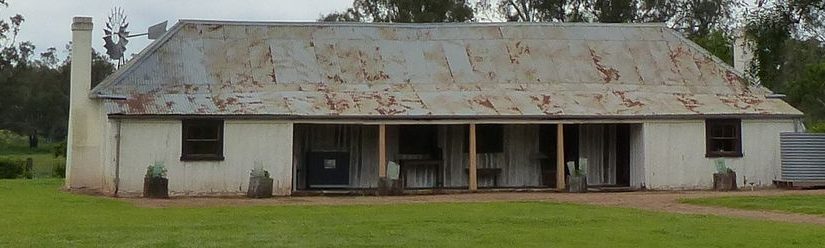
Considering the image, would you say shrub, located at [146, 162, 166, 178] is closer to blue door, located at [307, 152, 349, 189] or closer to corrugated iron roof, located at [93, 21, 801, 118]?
corrugated iron roof, located at [93, 21, 801, 118]

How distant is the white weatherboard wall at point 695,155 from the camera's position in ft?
82.4

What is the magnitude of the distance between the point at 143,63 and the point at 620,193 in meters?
10.9

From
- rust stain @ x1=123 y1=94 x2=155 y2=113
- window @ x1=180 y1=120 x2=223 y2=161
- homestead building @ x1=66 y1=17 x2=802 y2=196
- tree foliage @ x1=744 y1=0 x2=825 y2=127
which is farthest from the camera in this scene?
homestead building @ x1=66 y1=17 x2=802 y2=196

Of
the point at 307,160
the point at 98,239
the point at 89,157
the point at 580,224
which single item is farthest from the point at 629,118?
the point at 98,239

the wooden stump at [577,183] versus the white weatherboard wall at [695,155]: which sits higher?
the white weatherboard wall at [695,155]

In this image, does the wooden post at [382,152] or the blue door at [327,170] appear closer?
the wooden post at [382,152]

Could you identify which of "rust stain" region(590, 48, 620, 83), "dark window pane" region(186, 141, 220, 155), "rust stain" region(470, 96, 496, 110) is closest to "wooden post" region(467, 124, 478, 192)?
"rust stain" region(470, 96, 496, 110)

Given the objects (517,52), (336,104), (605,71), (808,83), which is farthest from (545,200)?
(808,83)

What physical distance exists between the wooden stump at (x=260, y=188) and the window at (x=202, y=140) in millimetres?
1030

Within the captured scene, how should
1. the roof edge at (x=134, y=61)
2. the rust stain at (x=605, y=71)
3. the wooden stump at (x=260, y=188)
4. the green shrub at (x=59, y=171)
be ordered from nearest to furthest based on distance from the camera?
1. the wooden stump at (x=260, y=188)
2. the roof edge at (x=134, y=61)
3. the rust stain at (x=605, y=71)
4. the green shrub at (x=59, y=171)

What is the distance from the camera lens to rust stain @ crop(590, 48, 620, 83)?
26.7 meters

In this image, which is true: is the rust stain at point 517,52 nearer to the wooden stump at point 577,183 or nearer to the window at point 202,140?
the wooden stump at point 577,183

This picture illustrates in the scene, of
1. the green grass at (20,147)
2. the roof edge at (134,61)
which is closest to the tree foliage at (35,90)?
the green grass at (20,147)

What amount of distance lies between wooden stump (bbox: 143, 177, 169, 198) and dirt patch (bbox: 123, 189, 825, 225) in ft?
1.59
